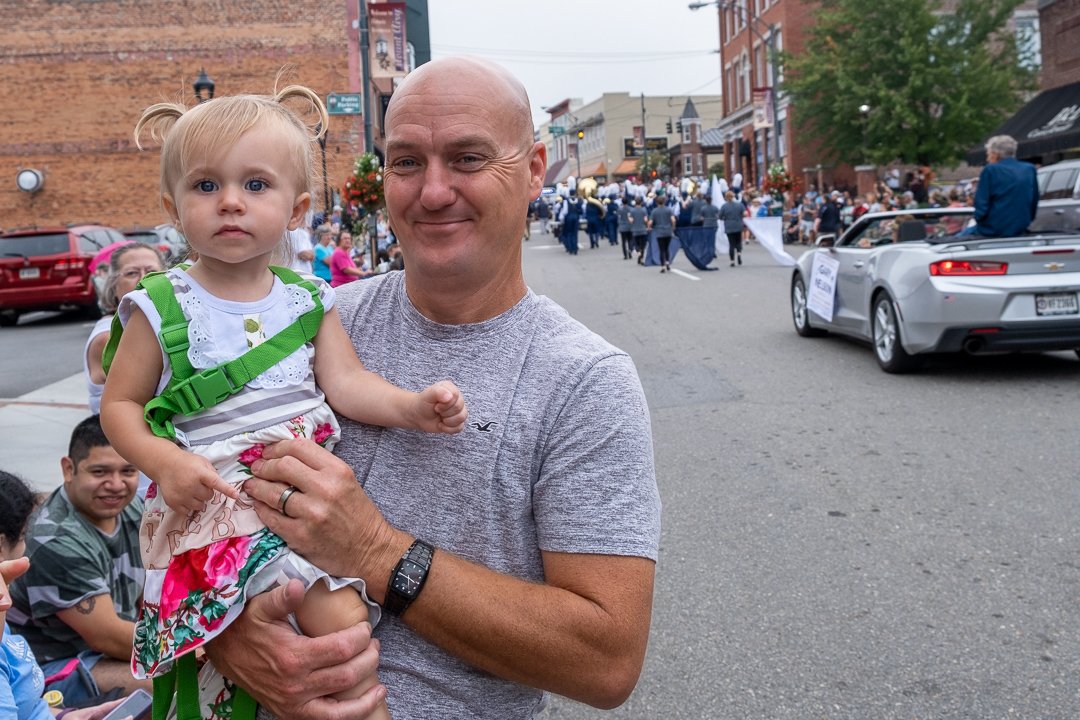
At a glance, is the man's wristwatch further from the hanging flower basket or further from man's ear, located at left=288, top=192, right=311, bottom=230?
the hanging flower basket

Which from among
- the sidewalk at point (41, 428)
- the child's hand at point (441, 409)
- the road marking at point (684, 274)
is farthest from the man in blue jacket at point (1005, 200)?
the road marking at point (684, 274)

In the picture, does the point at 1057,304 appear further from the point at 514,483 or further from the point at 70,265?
the point at 70,265

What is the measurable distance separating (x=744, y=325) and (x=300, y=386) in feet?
41.1

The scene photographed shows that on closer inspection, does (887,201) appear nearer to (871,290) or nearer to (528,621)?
(871,290)

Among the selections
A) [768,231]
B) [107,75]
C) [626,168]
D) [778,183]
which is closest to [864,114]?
[778,183]

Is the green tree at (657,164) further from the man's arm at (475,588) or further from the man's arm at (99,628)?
the man's arm at (475,588)

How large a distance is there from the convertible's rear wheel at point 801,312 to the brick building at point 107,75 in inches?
996

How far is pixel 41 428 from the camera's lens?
900cm

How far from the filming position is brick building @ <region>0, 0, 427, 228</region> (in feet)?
117

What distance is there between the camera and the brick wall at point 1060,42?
2886 cm

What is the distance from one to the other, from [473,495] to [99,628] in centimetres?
237

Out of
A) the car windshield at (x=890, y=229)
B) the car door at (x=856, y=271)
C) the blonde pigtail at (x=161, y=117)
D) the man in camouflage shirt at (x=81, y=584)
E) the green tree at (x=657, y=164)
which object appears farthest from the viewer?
the green tree at (x=657, y=164)

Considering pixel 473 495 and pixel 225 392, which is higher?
pixel 225 392

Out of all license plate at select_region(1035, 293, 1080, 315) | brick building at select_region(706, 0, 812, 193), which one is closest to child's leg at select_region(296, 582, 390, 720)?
license plate at select_region(1035, 293, 1080, 315)
